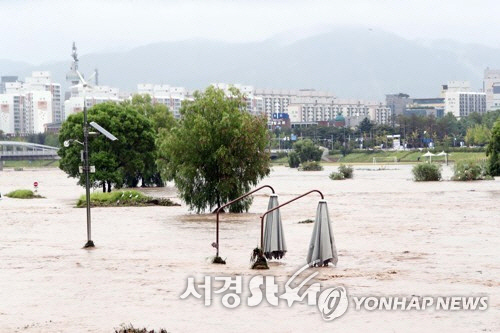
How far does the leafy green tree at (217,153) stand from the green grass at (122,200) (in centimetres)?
924

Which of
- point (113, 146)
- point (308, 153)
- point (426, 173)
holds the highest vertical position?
point (113, 146)

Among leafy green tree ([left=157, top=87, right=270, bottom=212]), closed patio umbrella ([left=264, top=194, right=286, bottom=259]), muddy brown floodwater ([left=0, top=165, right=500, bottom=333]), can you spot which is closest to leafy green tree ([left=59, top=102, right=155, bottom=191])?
muddy brown floodwater ([left=0, top=165, right=500, bottom=333])

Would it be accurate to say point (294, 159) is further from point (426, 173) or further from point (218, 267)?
point (218, 267)

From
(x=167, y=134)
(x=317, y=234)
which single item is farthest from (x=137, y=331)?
(x=167, y=134)

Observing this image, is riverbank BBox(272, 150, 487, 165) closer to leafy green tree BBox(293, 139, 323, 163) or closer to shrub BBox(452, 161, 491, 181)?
leafy green tree BBox(293, 139, 323, 163)

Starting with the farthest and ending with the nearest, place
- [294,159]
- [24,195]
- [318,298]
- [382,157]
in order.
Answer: [382,157], [294,159], [24,195], [318,298]

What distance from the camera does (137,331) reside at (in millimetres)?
15680

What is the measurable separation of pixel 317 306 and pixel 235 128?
88.4ft

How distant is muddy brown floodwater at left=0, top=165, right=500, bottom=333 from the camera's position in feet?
57.1

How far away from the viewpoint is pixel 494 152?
8419 centimetres

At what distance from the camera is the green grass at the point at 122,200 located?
55312 mm

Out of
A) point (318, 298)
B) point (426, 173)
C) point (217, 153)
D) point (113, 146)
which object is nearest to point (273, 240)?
point (318, 298)

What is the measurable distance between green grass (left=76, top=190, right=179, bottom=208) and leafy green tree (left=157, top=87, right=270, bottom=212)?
30.3 ft

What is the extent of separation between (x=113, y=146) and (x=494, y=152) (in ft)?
107
